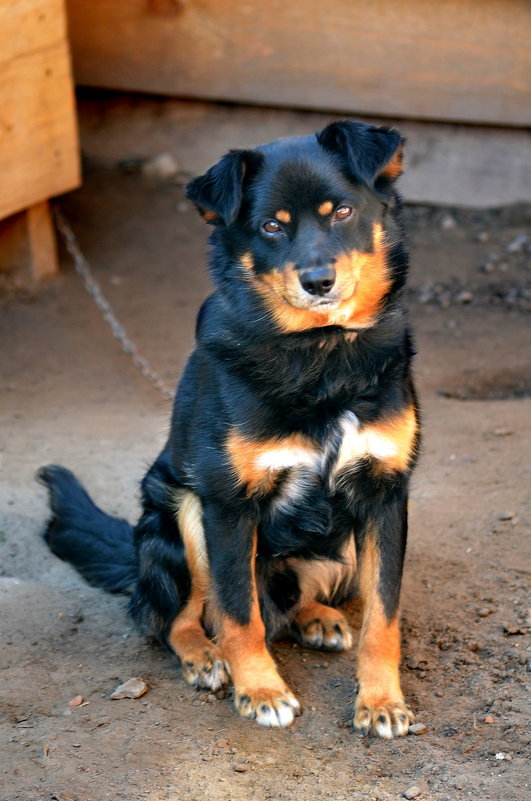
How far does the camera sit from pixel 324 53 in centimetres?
729

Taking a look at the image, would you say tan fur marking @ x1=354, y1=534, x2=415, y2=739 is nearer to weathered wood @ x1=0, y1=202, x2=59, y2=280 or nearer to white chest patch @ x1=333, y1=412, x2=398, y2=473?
white chest patch @ x1=333, y1=412, x2=398, y2=473

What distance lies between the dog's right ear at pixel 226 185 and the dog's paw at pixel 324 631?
58.6 inches

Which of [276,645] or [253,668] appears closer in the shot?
[253,668]

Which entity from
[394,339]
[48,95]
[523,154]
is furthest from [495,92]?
[394,339]

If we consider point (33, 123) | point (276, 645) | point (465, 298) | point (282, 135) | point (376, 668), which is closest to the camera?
point (376, 668)

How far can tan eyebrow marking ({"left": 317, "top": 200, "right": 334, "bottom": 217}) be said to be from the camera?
322 centimetres

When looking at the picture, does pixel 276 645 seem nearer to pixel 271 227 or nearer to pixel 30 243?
pixel 271 227

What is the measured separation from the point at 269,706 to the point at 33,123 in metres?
4.44

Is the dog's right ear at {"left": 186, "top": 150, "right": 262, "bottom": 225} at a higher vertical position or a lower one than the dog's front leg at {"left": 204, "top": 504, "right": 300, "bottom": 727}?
higher

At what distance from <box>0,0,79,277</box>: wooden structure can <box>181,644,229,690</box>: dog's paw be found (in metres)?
3.70

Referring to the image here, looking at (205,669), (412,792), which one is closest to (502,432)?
(205,669)

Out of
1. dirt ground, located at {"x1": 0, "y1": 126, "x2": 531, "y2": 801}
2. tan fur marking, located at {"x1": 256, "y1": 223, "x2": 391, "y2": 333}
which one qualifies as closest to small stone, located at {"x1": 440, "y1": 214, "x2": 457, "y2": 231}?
dirt ground, located at {"x1": 0, "y1": 126, "x2": 531, "y2": 801}

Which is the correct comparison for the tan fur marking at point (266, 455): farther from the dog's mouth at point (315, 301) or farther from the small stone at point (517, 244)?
the small stone at point (517, 244)

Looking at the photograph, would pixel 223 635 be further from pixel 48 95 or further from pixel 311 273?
pixel 48 95
